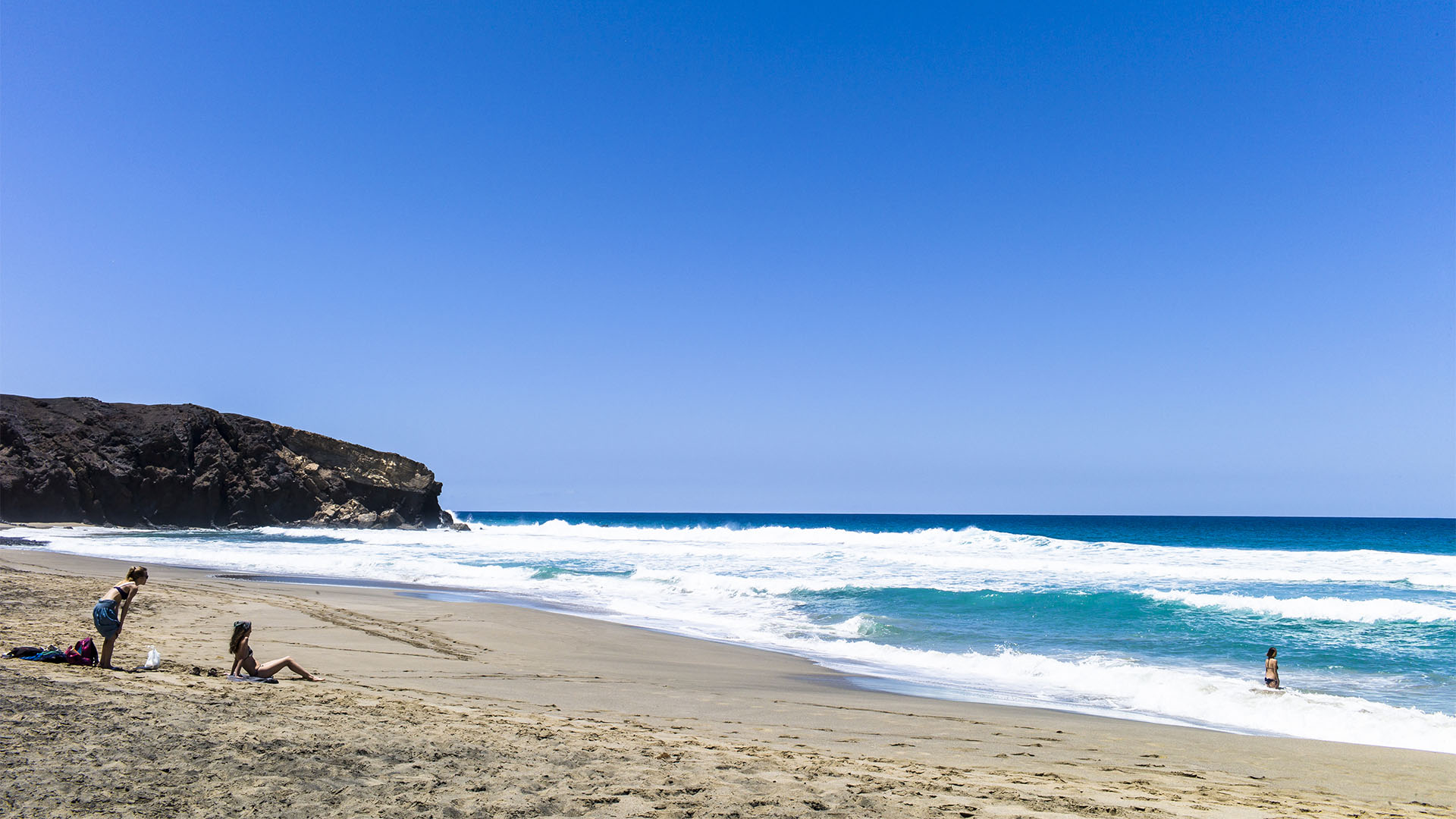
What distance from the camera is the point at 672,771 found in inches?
208

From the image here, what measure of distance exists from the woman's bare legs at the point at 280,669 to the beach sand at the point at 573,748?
15cm

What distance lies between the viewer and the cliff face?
4622cm

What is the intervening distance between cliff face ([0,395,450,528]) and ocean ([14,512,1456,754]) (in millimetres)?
8704

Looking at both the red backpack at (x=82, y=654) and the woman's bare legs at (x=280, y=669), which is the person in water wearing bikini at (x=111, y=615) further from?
the woman's bare legs at (x=280, y=669)

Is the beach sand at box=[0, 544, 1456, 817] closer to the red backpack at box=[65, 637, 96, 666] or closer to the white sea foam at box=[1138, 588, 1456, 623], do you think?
the red backpack at box=[65, 637, 96, 666]

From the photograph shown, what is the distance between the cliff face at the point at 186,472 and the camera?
46.2 meters

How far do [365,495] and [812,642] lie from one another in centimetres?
5041

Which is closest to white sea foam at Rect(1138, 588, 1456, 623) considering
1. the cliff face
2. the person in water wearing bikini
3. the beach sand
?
the beach sand

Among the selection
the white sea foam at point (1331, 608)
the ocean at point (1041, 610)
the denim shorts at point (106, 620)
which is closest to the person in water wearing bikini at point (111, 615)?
the denim shorts at point (106, 620)

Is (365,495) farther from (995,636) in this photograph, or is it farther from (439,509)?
(995,636)

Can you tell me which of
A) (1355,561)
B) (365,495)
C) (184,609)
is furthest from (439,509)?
(1355,561)

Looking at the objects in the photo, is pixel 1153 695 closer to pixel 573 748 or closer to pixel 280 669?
pixel 573 748

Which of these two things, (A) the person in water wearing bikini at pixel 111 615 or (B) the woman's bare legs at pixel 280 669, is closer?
(A) the person in water wearing bikini at pixel 111 615

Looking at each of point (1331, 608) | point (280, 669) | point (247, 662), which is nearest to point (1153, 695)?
point (280, 669)
